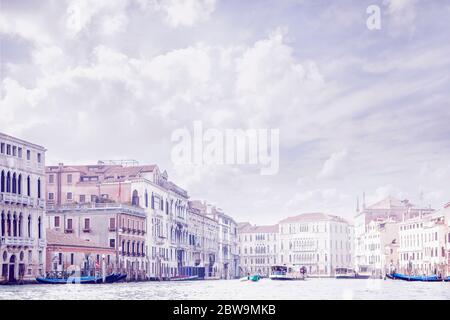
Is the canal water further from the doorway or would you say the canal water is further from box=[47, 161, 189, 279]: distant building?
box=[47, 161, 189, 279]: distant building

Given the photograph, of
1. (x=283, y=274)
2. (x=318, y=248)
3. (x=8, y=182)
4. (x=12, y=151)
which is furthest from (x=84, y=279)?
(x=283, y=274)

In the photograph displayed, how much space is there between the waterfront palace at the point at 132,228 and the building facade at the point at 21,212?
0.09 feet

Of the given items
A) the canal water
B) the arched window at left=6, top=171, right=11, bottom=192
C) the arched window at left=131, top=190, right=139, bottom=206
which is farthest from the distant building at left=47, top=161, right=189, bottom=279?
the canal water

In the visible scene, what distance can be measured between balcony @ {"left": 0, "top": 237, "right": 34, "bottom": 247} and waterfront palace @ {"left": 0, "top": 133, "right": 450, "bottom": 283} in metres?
0.03

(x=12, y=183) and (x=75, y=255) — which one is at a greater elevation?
(x=12, y=183)

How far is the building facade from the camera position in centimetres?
2436

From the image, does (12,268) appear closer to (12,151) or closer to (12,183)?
(12,183)

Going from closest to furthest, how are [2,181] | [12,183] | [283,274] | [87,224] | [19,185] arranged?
[2,181]
[12,183]
[19,185]
[87,224]
[283,274]

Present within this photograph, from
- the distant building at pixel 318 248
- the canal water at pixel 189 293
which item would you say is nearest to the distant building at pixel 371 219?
the distant building at pixel 318 248

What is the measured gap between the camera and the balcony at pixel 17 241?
80.8 ft

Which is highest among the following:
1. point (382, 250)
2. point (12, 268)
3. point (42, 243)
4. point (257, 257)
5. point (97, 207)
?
point (97, 207)

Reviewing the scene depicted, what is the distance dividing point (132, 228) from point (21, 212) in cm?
476

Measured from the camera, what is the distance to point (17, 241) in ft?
83.1
